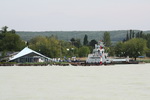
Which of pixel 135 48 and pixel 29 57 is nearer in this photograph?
pixel 29 57

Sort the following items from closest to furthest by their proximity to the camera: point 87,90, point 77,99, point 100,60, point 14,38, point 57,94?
1. point 77,99
2. point 57,94
3. point 87,90
4. point 100,60
5. point 14,38

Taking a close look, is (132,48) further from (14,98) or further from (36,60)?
(14,98)

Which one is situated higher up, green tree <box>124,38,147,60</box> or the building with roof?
green tree <box>124,38,147,60</box>

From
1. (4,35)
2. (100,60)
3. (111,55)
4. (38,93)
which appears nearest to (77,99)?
(38,93)

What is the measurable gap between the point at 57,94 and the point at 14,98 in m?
3.01

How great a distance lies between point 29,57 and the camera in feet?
364

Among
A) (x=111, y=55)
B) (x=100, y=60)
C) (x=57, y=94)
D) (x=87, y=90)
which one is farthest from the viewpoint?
(x=111, y=55)

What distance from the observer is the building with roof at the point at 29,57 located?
355ft

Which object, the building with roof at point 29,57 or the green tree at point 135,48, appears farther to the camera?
the green tree at point 135,48

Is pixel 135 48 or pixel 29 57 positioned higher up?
pixel 135 48

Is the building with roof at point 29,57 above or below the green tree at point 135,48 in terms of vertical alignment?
below

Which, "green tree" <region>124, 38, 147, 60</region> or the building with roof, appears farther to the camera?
"green tree" <region>124, 38, 147, 60</region>

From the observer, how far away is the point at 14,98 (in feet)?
82.4

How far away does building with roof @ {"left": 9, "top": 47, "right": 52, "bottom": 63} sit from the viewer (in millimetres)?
108312
